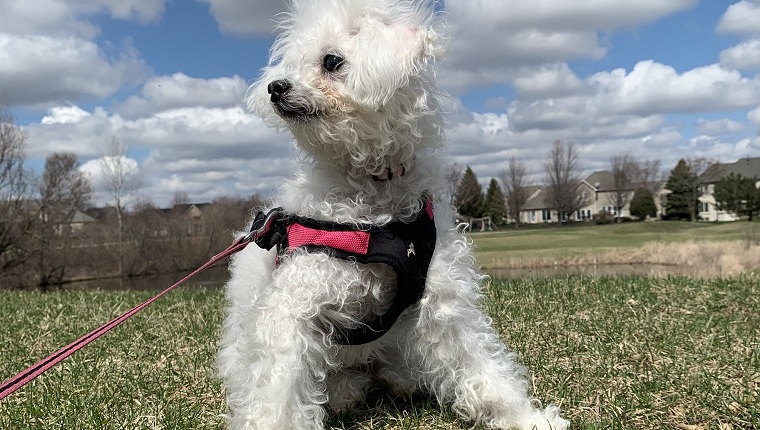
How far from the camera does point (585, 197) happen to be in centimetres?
9350

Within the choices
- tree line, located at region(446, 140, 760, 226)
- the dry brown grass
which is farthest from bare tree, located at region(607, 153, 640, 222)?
the dry brown grass

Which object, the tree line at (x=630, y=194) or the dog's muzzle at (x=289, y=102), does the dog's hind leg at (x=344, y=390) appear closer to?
the dog's muzzle at (x=289, y=102)

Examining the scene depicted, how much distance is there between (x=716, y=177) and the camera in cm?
8481

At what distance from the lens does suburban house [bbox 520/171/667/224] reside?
93.2m

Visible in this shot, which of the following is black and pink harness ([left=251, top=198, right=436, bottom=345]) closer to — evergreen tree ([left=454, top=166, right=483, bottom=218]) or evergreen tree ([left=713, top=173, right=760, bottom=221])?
evergreen tree ([left=454, top=166, right=483, bottom=218])

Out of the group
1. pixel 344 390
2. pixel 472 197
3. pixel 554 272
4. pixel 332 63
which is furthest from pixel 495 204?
pixel 332 63

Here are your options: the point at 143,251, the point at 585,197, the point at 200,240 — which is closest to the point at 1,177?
the point at 143,251

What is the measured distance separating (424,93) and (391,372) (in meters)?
1.66

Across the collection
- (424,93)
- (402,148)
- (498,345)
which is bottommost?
(498,345)

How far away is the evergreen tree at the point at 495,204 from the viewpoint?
8719 cm

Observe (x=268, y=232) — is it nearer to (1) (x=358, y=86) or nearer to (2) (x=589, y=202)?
(1) (x=358, y=86)

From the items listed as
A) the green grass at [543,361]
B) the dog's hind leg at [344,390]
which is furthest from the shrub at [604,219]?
the dog's hind leg at [344,390]

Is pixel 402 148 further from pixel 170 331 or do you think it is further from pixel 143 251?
pixel 143 251

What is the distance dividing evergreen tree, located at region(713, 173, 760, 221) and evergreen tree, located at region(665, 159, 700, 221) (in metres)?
2.91
